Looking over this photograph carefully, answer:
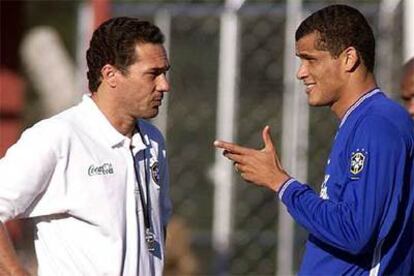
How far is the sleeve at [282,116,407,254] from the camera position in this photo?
505cm

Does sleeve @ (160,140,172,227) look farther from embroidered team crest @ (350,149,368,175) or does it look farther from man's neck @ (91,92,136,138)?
embroidered team crest @ (350,149,368,175)

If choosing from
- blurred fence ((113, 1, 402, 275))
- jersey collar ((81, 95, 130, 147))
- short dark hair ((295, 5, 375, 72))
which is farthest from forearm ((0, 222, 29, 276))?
blurred fence ((113, 1, 402, 275))

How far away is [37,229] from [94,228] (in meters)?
0.23

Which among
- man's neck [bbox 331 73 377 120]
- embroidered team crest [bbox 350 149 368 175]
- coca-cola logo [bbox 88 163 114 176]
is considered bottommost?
coca-cola logo [bbox 88 163 114 176]

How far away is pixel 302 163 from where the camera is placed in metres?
9.16

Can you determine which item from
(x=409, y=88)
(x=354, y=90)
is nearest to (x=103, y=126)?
(x=354, y=90)

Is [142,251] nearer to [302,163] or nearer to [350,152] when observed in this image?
[350,152]

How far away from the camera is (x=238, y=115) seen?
9.91 m

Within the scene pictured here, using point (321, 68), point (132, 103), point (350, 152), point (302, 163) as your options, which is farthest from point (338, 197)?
point (302, 163)

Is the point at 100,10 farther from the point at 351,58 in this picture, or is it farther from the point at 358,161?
the point at 358,161

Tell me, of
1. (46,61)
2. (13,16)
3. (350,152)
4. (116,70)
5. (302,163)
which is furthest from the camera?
(46,61)

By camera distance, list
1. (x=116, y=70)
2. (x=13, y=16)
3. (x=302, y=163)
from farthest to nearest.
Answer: (x=13, y=16), (x=302, y=163), (x=116, y=70)

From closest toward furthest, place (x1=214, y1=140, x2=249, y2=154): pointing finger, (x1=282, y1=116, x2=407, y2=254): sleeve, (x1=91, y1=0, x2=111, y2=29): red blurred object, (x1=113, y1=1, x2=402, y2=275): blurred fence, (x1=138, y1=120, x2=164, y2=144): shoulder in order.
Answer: (x1=282, y1=116, x2=407, y2=254): sleeve
(x1=214, y1=140, x2=249, y2=154): pointing finger
(x1=138, y1=120, x2=164, y2=144): shoulder
(x1=91, y1=0, x2=111, y2=29): red blurred object
(x1=113, y1=1, x2=402, y2=275): blurred fence

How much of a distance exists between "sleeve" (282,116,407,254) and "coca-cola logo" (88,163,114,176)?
0.68 meters
